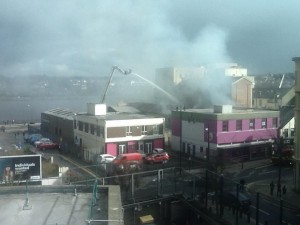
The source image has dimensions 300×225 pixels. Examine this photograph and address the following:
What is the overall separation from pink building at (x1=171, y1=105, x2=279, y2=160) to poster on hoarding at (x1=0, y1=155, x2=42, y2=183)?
710 centimetres

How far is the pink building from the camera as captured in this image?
16.5 metres

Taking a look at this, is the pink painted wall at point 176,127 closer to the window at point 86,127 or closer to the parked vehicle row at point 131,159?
the parked vehicle row at point 131,159

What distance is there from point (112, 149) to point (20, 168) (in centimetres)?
552

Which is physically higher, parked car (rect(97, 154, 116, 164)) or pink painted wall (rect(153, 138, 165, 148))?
pink painted wall (rect(153, 138, 165, 148))

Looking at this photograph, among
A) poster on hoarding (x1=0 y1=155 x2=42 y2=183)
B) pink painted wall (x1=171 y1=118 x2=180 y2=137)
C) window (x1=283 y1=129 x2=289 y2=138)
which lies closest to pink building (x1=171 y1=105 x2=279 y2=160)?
pink painted wall (x1=171 y1=118 x2=180 y2=137)

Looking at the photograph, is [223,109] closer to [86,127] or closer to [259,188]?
[259,188]

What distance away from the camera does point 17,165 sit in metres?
11.4

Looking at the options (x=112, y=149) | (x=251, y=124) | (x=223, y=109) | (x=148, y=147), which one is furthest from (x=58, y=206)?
(x=251, y=124)

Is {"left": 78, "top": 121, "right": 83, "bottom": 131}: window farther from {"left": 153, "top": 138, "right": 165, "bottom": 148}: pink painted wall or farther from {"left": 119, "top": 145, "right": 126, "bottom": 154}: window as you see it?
{"left": 153, "top": 138, "right": 165, "bottom": 148}: pink painted wall

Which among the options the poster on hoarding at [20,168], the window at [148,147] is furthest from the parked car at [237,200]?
the window at [148,147]

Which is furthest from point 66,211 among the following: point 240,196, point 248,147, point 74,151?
point 74,151

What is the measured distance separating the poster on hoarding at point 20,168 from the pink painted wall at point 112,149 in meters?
5.16

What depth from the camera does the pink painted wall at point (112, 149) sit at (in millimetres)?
16438

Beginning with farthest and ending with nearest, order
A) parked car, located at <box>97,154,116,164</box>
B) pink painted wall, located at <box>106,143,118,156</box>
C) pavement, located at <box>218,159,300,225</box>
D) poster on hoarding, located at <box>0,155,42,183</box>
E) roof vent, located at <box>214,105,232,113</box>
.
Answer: roof vent, located at <box>214,105,232,113</box>, pink painted wall, located at <box>106,143,118,156</box>, parked car, located at <box>97,154,116,164</box>, poster on hoarding, located at <box>0,155,42,183</box>, pavement, located at <box>218,159,300,225</box>
